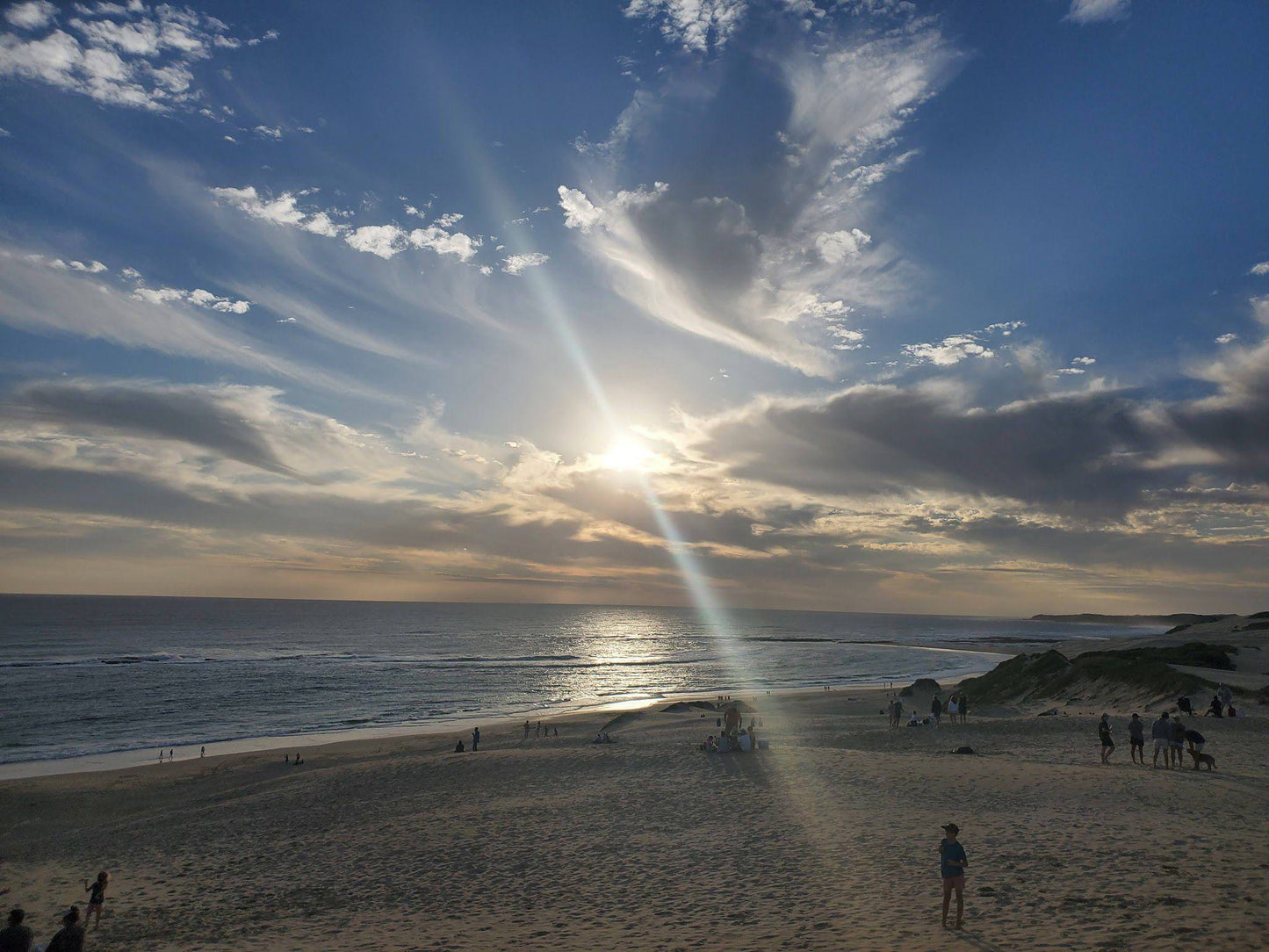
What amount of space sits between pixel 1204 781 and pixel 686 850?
13.4 metres

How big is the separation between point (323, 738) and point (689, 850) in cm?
3722

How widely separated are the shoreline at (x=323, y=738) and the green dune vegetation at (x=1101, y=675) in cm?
1752

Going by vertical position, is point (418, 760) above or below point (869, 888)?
below

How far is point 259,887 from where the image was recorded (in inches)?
642

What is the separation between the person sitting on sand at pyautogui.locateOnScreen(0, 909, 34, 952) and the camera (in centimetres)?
957

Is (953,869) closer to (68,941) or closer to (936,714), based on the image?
(68,941)

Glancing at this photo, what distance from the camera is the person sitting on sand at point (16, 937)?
9570 millimetres

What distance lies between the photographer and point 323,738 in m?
45.0

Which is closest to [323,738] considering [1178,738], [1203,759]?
[1178,738]

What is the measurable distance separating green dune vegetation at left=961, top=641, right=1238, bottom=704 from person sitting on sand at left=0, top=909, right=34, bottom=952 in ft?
136

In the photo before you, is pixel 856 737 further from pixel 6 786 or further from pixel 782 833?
pixel 6 786

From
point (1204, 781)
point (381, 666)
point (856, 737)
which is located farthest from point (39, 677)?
point (1204, 781)

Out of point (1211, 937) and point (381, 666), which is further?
point (381, 666)

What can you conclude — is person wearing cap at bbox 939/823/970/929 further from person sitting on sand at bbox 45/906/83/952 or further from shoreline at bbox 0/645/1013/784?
shoreline at bbox 0/645/1013/784
